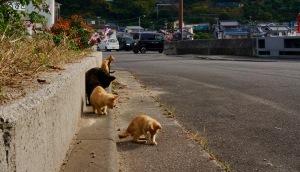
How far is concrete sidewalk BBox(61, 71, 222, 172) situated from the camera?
3.72 m

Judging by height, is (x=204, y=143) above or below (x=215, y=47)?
below

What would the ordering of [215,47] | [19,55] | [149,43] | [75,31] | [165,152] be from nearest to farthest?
[19,55] → [165,152] → [75,31] → [215,47] → [149,43]

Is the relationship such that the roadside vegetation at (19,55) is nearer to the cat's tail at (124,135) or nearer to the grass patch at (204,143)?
the cat's tail at (124,135)

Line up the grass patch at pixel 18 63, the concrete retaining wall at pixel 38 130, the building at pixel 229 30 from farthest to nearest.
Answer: the building at pixel 229 30
the grass patch at pixel 18 63
the concrete retaining wall at pixel 38 130

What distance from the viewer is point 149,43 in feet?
129

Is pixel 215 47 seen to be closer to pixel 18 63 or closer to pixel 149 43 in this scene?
pixel 149 43

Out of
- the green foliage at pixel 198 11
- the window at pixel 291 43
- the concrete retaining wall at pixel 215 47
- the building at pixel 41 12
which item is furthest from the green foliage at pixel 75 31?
the green foliage at pixel 198 11

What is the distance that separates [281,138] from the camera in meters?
5.36

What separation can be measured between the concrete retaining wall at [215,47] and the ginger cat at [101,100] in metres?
19.8

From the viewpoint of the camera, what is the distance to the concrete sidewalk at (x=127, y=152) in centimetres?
372

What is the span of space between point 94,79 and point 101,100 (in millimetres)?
844

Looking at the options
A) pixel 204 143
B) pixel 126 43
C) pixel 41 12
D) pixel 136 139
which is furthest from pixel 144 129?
pixel 126 43

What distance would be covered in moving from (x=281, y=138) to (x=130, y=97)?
374cm

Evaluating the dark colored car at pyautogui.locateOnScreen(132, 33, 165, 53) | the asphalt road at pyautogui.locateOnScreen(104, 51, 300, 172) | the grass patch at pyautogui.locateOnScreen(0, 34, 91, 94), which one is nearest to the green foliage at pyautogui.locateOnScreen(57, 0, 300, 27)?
the dark colored car at pyautogui.locateOnScreen(132, 33, 165, 53)
